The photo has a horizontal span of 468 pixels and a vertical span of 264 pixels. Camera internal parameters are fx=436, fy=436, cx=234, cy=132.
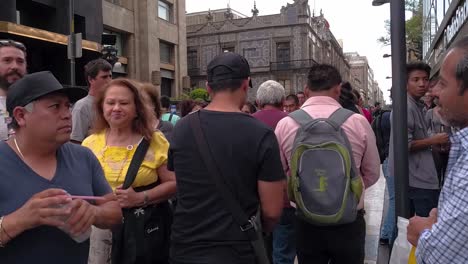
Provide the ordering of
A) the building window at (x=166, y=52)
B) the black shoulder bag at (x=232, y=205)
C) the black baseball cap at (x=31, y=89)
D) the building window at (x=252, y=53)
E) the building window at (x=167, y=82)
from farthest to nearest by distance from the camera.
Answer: the building window at (x=252, y=53)
the building window at (x=167, y=82)
the building window at (x=166, y=52)
the black shoulder bag at (x=232, y=205)
the black baseball cap at (x=31, y=89)

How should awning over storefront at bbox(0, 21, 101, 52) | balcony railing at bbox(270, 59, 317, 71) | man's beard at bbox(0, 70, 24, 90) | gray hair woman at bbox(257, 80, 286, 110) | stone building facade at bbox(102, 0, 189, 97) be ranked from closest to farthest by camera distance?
man's beard at bbox(0, 70, 24, 90) < gray hair woman at bbox(257, 80, 286, 110) < awning over storefront at bbox(0, 21, 101, 52) < stone building facade at bbox(102, 0, 189, 97) < balcony railing at bbox(270, 59, 317, 71)

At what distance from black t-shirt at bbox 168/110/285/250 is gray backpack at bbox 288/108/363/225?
0.54 m

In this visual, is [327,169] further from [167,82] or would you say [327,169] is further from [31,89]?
[167,82]

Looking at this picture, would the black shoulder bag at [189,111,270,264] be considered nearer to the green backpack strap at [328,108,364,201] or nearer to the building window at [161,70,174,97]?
the green backpack strap at [328,108,364,201]

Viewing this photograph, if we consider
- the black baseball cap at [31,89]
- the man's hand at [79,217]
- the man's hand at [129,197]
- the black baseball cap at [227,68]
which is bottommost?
the man's hand at [129,197]

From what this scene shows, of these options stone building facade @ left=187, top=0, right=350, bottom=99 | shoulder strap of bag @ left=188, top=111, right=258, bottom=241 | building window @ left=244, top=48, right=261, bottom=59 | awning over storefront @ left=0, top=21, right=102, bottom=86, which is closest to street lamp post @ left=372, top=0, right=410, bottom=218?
shoulder strap of bag @ left=188, top=111, right=258, bottom=241

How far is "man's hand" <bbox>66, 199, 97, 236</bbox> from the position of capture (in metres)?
1.88

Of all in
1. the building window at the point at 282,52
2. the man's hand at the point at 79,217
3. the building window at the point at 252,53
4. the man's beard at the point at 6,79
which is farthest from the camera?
the building window at the point at 252,53

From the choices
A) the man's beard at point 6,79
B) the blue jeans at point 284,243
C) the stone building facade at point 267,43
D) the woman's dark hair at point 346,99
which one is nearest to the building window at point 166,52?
the stone building facade at point 267,43

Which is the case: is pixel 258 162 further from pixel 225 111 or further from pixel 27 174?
pixel 27 174

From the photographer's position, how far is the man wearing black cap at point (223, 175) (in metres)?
2.40

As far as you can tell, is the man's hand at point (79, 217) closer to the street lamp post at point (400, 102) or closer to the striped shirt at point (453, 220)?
the striped shirt at point (453, 220)

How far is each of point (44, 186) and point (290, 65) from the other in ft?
167

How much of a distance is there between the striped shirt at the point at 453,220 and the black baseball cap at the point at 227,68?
1.23 meters
